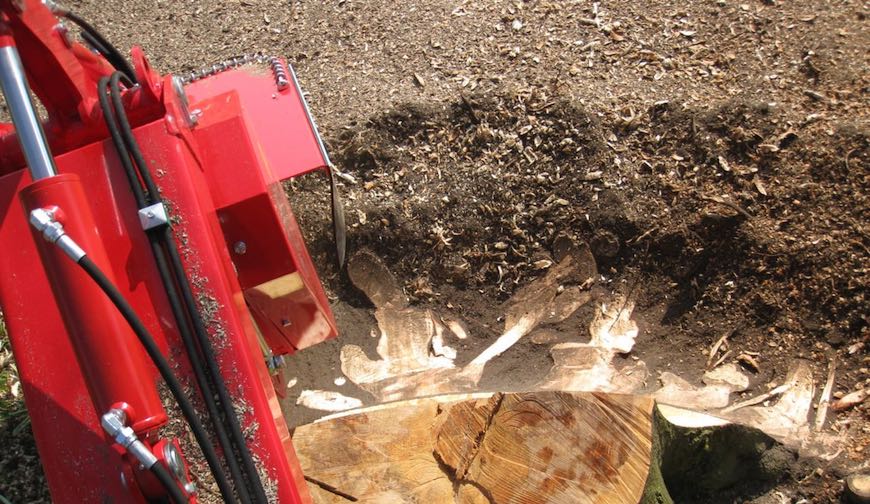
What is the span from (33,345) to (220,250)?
439mm

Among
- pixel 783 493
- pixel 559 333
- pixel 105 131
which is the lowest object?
pixel 783 493

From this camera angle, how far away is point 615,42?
362 centimetres

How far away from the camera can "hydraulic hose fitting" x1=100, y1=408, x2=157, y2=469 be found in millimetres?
1287

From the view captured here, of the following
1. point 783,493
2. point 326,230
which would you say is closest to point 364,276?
point 326,230

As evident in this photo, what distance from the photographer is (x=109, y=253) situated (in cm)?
154

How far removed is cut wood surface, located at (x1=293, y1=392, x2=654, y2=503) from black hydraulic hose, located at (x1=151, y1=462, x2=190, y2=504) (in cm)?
78

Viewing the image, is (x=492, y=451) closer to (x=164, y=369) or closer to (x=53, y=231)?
(x=164, y=369)

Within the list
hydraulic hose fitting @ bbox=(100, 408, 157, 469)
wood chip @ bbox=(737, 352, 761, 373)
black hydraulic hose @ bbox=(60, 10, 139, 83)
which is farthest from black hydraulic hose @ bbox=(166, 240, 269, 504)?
wood chip @ bbox=(737, 352, 761, 373)

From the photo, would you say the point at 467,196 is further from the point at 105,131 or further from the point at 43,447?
the point at 43,447

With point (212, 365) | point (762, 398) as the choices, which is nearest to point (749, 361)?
point (762, 398)

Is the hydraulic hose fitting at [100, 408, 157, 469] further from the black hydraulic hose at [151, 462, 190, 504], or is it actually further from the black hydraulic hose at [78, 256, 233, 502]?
the black hydraulic hose at [78, 256, 233, 502]

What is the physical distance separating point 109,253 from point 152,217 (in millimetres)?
124

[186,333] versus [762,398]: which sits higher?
[186,333]

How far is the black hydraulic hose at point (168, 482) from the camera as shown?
131 cm
